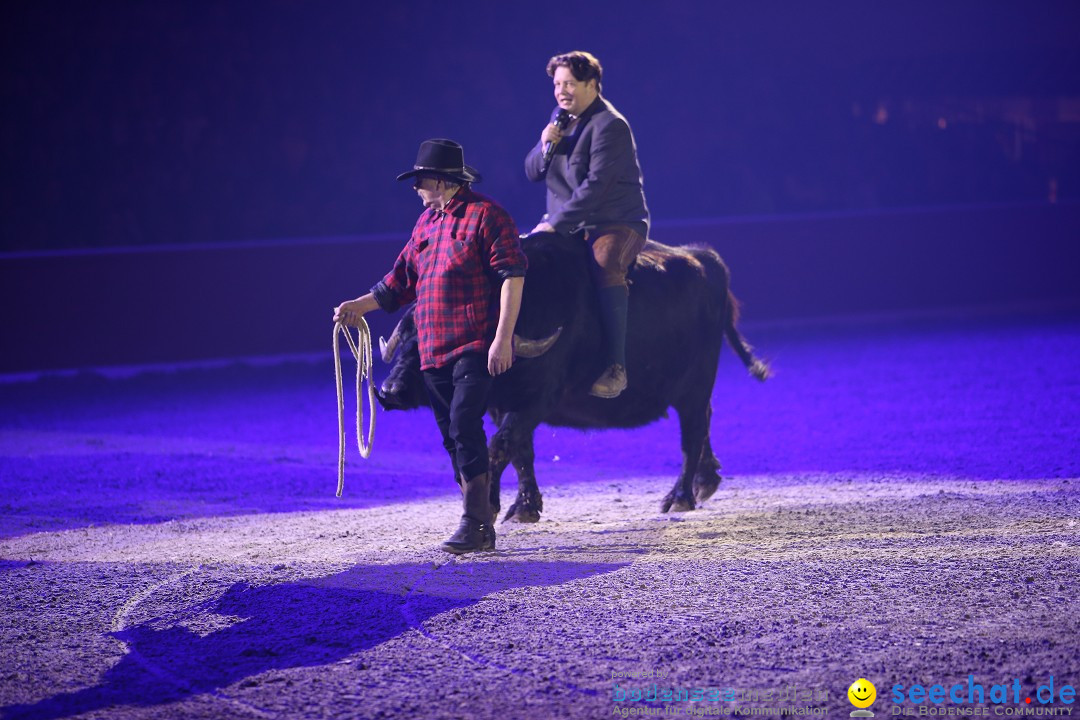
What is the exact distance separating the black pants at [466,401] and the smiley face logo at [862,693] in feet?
7.08

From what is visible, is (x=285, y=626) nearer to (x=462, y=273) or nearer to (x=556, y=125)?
(x=462, y=273)

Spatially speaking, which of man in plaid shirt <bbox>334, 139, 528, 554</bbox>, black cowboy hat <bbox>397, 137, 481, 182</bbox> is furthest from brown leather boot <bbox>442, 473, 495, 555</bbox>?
black cowboy hat <bbox>397, 137, 481, 182</bbox>

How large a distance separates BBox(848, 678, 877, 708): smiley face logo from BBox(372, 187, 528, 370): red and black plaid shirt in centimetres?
228

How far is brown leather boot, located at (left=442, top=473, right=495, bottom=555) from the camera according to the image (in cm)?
538

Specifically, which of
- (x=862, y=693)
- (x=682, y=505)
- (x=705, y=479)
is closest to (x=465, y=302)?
(x=682, y=505)

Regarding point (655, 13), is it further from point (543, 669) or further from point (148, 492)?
point (543, 669)

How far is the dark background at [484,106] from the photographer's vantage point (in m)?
16.9

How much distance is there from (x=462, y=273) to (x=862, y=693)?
8.20 feet

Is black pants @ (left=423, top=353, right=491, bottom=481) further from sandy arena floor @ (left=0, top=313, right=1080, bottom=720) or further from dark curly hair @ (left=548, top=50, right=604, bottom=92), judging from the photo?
dark curly hair @ (left=548, top=50, right=604, bottom=92)

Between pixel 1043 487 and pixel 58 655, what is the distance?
5.03 meters

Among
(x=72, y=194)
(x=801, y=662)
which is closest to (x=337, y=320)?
(x=801, y=662)

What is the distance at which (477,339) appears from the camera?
5.32m

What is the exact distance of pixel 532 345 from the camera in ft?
18.9

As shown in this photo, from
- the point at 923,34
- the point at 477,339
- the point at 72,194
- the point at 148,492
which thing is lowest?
the point at 148,492
